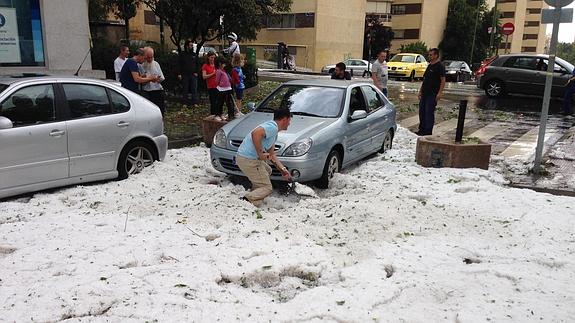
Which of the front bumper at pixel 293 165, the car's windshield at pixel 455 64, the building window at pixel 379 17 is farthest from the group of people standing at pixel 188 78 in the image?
the building window at pixel 379 17

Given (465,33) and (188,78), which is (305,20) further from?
(188,78)

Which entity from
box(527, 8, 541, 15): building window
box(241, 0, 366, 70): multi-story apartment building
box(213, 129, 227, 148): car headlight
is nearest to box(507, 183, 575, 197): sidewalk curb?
box(213, 129, 227, 148): car headlight

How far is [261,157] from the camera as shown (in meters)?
5.69

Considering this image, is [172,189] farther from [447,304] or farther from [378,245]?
[447,304]

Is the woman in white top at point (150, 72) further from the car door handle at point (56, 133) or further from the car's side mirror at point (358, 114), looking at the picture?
the car's side mirror at point (358, 114)

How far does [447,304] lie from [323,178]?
10.9ft

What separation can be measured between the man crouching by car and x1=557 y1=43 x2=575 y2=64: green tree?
141 metres

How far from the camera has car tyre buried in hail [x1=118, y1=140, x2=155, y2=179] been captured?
6.79 metres

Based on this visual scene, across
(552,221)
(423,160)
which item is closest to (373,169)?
(423,160)

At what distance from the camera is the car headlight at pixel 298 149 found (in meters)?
6.45

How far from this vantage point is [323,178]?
685cm

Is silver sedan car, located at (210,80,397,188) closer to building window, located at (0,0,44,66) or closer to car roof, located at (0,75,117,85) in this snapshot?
car roof, located at (0,75,117,85)

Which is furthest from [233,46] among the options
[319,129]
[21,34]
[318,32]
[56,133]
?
[318,32]

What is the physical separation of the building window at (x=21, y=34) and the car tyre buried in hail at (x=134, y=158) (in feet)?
20.1
